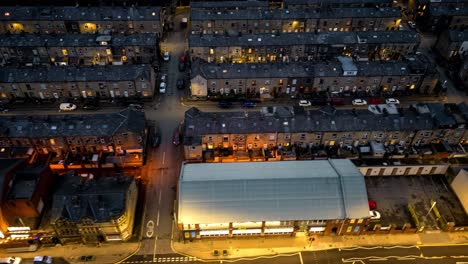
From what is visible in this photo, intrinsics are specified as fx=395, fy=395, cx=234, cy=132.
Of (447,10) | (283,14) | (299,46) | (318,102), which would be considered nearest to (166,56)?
(283,14)

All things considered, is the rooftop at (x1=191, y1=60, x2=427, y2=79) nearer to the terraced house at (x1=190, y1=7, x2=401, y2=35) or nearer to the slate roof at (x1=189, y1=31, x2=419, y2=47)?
the slate roof at (x1=189, y1=31, x2=419, y2=47)

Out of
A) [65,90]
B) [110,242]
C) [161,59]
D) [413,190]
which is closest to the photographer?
[110,242]

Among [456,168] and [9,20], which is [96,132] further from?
Answer: [456,168]

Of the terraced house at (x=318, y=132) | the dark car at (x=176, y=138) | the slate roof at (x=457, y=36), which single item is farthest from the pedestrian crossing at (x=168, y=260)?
the slate roof at (x=457, y=36)

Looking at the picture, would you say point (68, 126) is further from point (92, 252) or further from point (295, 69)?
point (295, 69)

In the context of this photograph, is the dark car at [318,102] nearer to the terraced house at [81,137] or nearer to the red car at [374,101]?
the red car at [374,101]

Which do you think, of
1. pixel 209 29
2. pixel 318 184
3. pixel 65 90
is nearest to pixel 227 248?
pixel 318 184
